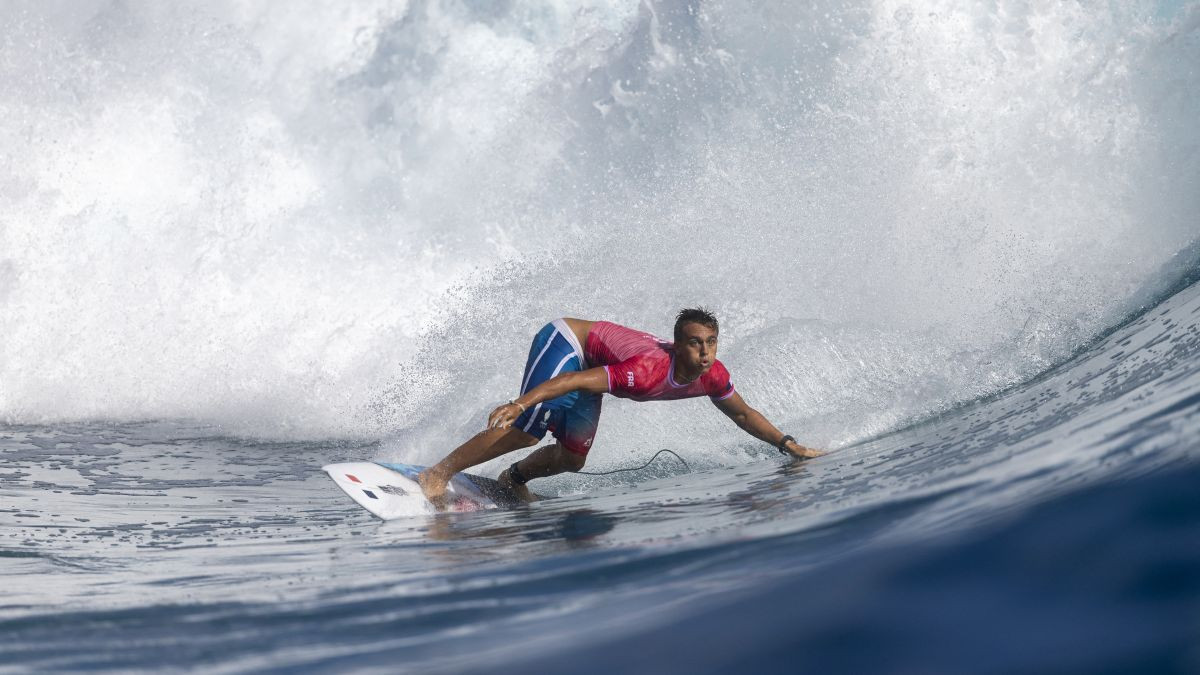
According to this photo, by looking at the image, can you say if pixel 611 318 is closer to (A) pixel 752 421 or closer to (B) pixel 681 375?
(A) pixel 752 421

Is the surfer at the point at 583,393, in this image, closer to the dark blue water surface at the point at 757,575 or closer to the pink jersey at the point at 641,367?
the pink jersey at the point at 641,367

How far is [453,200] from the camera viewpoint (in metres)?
15.1

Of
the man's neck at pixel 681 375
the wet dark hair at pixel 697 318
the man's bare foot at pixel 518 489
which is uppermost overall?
the wet dark hair at pixel 697 318

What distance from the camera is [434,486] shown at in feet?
18.5

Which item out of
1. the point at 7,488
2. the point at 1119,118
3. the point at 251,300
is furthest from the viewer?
the point at 251,300

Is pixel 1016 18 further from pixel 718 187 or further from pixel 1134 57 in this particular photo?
pixel 718 187

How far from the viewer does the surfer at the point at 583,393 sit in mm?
5328

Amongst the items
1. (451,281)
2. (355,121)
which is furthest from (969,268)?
(355,121)

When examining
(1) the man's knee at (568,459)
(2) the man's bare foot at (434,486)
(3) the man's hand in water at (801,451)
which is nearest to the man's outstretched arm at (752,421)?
(3) the man's hand in water at (801,451)

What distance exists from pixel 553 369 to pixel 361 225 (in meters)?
9.58

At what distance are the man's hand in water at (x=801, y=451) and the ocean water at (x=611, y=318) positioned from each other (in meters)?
0.36

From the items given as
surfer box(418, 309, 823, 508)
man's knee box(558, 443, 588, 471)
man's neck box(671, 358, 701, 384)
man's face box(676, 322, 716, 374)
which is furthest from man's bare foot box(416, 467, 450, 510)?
man's face box(676, 322, 716, 374)

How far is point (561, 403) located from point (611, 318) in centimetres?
341

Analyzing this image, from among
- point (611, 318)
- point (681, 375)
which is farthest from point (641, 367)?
point (611, 318)
